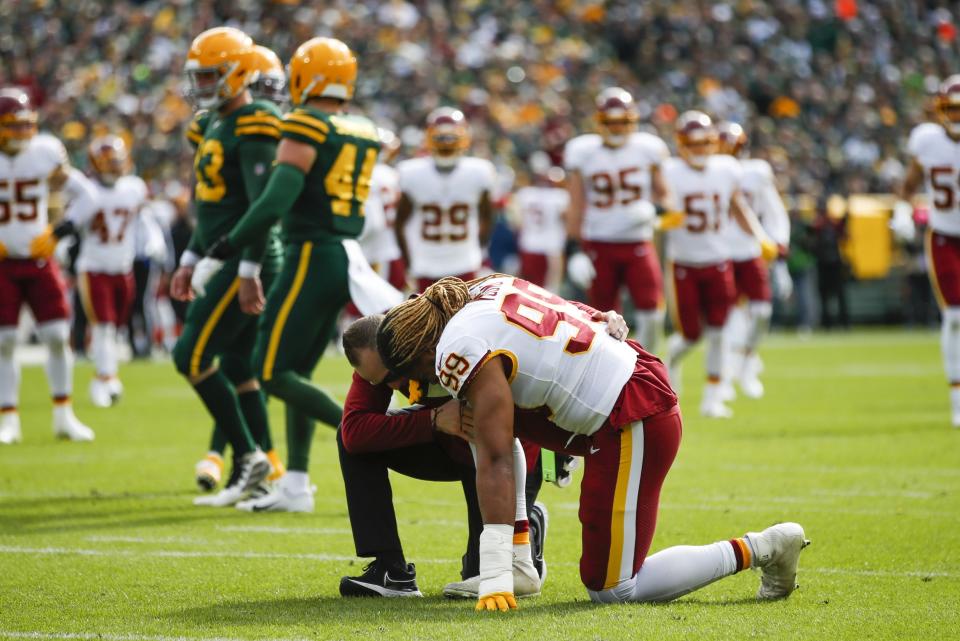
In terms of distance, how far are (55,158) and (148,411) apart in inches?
108

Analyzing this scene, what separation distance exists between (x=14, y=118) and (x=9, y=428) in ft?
6.65

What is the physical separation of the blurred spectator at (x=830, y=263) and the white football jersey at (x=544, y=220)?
499 centimetres

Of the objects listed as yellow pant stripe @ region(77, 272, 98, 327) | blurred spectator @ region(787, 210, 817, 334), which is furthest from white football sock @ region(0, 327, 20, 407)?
blurred spectator @ region(787, 210, 817, 334)

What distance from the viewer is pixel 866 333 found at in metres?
21.4

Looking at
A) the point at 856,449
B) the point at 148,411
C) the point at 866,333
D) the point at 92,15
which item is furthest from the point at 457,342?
the point at 92,15

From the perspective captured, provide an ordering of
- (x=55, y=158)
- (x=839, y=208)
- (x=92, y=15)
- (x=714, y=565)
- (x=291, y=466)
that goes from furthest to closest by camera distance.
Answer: (x=92, y=15) → (x=839, y=208) → (x=55, y=158) → (x=291, y=466) → (x=714, y=565)

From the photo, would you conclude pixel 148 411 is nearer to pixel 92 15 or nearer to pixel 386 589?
pixel 386 589

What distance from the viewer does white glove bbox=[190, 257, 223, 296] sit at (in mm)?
6527

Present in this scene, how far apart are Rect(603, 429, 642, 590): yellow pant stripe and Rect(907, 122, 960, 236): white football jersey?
5647 millimetres

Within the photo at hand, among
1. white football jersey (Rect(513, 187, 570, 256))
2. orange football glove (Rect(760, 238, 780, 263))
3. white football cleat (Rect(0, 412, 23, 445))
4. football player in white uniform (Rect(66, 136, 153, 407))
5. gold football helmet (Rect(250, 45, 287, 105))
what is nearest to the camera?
gold football helmet (Rect(250, 45, 287, 105))

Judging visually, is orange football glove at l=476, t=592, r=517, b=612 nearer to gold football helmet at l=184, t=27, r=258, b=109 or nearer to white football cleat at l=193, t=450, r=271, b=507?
white football cleat at l=193, t=450, r=271, b=507

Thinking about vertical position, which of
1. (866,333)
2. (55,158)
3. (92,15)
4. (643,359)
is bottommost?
(866,333)

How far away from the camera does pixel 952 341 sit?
9266 millimetres

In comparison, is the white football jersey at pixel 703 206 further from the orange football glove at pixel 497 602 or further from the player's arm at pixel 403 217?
the orange football glove at pixel 497 602
